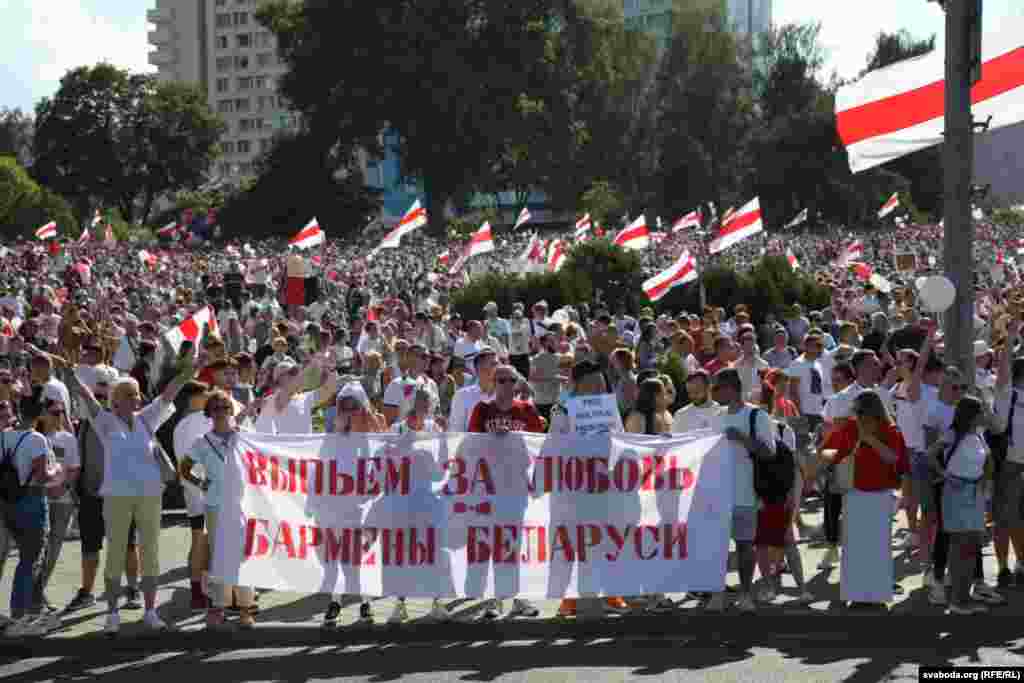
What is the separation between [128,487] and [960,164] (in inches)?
254

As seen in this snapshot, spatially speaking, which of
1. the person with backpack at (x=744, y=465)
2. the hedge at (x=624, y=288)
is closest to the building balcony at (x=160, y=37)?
the hedge at (x=624, y=288)

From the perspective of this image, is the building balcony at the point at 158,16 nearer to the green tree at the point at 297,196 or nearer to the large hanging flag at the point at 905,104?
the green tree at the point at 297,196

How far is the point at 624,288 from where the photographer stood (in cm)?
3136

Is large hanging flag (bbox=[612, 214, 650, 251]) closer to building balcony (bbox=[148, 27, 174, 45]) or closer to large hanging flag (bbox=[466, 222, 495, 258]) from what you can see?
large hanging flag (bbox=[466, 222, 495, 258])

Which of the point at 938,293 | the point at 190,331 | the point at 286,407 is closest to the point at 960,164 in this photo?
the point at 938,293

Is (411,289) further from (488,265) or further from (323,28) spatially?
(323,28)

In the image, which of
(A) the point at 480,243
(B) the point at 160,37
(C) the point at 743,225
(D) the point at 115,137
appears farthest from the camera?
(B) the point at 160,37

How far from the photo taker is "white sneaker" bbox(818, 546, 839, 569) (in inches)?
488

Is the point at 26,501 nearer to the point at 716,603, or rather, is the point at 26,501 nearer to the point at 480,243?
the point at 716,603

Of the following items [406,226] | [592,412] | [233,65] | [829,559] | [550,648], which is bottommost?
[550,648]

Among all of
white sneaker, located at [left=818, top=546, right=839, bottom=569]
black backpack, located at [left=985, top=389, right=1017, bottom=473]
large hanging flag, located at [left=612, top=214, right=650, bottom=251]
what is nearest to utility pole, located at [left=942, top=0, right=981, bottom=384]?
black backpack, located at [left=985, top=389, right=1017, bottom=473]

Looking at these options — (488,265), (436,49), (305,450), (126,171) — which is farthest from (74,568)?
(126,171)

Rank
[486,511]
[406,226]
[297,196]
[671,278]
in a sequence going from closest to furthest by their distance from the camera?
[486,511]
[671,278]
[406,226]
[297,196]

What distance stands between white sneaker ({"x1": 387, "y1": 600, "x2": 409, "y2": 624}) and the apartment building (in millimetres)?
152927
